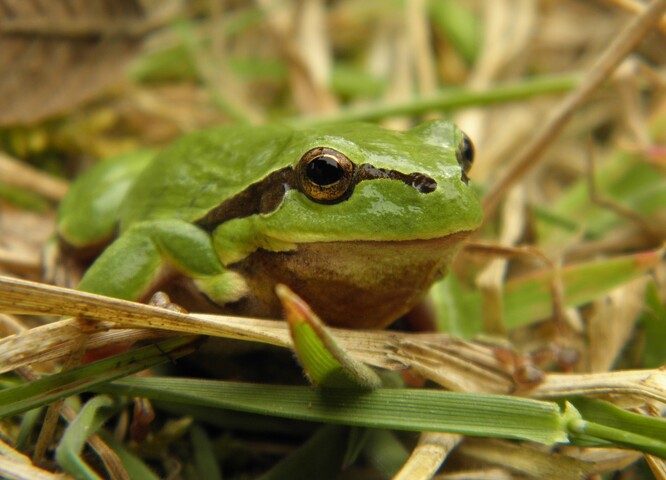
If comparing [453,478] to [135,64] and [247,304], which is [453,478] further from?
[135,64]

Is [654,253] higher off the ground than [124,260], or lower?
higher

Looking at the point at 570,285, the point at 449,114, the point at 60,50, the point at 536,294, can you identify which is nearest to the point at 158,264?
the point at 536,294

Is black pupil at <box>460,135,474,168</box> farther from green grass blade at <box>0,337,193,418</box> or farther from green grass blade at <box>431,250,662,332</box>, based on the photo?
green grass blade at <box>0,337,193,418</box>

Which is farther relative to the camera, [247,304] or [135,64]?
[135,64]

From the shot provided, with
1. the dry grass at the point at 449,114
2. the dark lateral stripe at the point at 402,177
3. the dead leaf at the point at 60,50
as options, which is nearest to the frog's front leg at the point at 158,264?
the dry grass at the point at 449,114

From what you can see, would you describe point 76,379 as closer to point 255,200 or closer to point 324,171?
point 255,200

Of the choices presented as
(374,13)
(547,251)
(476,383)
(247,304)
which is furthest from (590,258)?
(374,13)

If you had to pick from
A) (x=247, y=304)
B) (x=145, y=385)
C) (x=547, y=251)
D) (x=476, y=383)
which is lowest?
(x=145, y=385)
